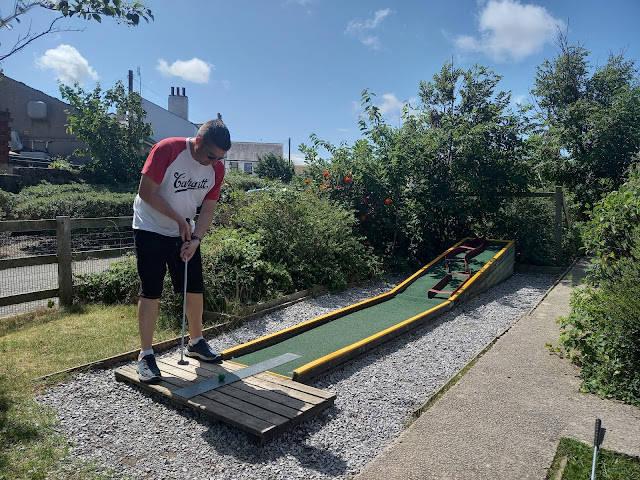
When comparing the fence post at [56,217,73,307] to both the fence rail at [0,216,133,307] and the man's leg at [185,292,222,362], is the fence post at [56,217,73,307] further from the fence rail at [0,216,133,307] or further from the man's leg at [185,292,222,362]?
the man's leg at [185,292,222,362]

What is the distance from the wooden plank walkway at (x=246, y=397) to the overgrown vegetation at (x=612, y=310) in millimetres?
2142

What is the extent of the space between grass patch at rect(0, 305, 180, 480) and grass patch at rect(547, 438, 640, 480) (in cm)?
244

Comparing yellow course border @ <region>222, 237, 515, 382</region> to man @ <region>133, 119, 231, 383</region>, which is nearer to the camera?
man @ <region>133, 119, 231, 383</region>

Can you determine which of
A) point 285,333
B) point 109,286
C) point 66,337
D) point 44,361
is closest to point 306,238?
point 285,333

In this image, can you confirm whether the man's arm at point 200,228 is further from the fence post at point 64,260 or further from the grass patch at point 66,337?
→ the fence post at point 64,260

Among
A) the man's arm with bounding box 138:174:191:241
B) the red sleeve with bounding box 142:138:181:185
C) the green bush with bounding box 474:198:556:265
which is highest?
the red sleeve with bounding box 142:138:181:185

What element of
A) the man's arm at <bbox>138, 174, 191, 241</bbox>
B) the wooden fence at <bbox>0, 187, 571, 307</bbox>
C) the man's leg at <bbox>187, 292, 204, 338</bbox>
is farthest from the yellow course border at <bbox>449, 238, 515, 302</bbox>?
the wooden fence at <bbox>0, 187, 571, 307</bbox>

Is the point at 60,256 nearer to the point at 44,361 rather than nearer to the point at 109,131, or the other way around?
the point at 44,361

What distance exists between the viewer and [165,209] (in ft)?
11.4

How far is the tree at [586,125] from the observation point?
36.3 feet

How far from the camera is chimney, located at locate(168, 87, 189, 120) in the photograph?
3703cm

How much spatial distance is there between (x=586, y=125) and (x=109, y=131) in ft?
46.4

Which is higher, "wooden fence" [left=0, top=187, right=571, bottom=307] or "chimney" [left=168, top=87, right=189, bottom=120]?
"chimney" [left=168, top=87, right=189, bottom=120]

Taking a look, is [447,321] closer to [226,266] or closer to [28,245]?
[226,266]
